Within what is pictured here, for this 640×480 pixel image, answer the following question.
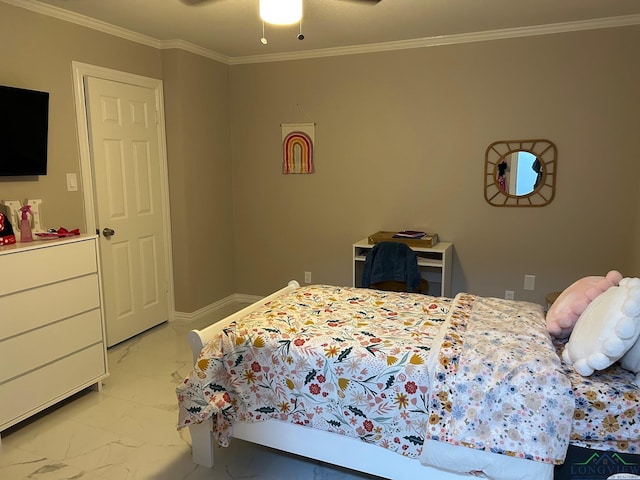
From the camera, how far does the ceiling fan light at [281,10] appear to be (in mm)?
2125

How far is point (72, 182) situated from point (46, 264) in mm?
934

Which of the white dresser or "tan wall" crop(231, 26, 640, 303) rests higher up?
"tan wall" crop(231, 26, 640, 303)

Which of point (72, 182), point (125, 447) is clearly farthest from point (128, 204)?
point (125, 447)

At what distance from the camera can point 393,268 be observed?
12.0ft

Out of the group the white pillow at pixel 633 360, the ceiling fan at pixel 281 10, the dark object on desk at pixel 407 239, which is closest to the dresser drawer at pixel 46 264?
the ceiling fan at pixel 281 10

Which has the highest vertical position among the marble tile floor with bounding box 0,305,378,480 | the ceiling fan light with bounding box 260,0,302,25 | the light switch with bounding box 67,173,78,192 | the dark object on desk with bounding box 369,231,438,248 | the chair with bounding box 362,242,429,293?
the ceiling fan light with bounding box 260,0,302,25

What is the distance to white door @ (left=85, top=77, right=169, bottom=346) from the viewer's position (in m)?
3.56

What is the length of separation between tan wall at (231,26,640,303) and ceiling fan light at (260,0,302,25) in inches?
83.4

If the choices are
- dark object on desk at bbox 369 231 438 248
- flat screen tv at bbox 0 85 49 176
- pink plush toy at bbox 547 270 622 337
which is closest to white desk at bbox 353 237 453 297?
dark object on desk at bbox 369 231 438 248

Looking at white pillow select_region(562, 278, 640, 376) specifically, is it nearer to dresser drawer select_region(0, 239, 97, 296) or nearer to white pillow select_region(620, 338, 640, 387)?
white pillow select_region(620, 338, 640, 387)

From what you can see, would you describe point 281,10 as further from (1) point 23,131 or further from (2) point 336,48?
(2) point 336,48

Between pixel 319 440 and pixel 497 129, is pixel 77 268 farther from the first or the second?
pixel 497 129

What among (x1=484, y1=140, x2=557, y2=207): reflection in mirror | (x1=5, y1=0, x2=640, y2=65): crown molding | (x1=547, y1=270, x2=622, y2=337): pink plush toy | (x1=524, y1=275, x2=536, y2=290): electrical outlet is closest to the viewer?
(x1=547, y1=270, x2=622, y2=337): pink plush toy

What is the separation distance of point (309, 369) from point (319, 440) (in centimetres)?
32
